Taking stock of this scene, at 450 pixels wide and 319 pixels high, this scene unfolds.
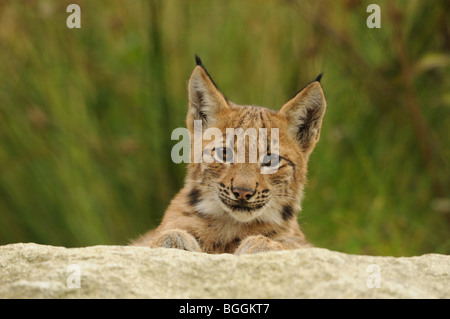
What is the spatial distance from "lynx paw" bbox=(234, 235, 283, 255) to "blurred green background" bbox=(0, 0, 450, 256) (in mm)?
2606

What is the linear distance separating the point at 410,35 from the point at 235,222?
3.68m

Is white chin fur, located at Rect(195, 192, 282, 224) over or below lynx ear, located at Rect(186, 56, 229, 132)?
below

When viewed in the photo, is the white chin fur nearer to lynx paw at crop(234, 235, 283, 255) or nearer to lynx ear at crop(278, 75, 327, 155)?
lynx paw at crop(234, 235, 283, 255)

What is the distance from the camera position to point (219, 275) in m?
3.01

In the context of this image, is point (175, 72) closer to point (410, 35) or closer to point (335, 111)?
point (335, 111)

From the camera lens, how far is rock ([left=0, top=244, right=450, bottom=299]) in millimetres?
2857

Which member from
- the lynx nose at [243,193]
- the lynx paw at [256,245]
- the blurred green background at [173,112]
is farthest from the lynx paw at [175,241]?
the blurred green background at [173,112]

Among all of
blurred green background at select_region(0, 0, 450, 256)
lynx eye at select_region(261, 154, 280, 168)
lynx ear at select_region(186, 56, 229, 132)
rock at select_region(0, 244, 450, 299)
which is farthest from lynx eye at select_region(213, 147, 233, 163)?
blurred green background at select_region(0, 0, 450, 256)

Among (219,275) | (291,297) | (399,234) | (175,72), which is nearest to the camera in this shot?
(291,297)

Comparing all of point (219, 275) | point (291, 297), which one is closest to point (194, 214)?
point (219, 275)

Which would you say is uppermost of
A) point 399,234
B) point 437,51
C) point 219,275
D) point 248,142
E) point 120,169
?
point 437,51

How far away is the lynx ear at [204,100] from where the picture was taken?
447 centimetres

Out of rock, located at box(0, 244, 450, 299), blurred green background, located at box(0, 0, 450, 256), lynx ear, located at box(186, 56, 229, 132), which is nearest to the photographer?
rock, located at box(0, 244, 450, 299)

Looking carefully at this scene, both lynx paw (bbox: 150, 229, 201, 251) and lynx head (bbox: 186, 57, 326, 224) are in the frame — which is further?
lynx head (bbox: 186, 57, 326, 224)
